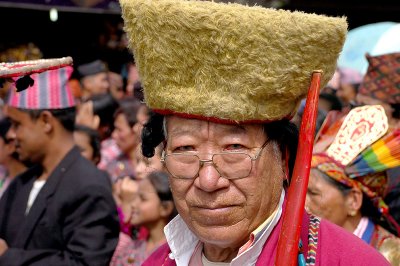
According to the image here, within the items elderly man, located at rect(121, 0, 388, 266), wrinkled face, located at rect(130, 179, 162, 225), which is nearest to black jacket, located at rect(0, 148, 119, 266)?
wrinkled face, located at rect(130, 179, 162, 225)

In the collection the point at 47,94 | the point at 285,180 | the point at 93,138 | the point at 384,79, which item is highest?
the point at 285,180

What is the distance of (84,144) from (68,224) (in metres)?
2.24

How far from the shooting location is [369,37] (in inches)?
275

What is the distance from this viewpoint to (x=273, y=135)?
2.91 m

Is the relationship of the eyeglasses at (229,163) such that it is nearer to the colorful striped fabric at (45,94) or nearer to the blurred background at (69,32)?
the colorful striped fabric at (45,94)

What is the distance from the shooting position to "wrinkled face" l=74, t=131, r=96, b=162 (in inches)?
275

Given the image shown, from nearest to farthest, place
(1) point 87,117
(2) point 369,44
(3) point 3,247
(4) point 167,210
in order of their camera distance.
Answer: (3) point 3,247, (4) point 167,210, (2) point 369,44, (1) point 87,117

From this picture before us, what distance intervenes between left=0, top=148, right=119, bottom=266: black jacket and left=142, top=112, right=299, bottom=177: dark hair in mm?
1708

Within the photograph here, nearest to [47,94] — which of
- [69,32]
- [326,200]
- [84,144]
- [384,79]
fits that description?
[84,144]

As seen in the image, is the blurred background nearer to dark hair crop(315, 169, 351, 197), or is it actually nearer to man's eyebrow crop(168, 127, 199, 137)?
dark hair crop(315, 169, 351, 197)

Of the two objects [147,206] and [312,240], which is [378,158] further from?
[147,206]

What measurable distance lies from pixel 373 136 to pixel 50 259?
187 cm

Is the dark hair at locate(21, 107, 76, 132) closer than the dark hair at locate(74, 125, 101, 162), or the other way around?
the dark hair at locate(21, 107, 76, 132)

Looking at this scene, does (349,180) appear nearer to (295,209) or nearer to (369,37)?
(295,209)
